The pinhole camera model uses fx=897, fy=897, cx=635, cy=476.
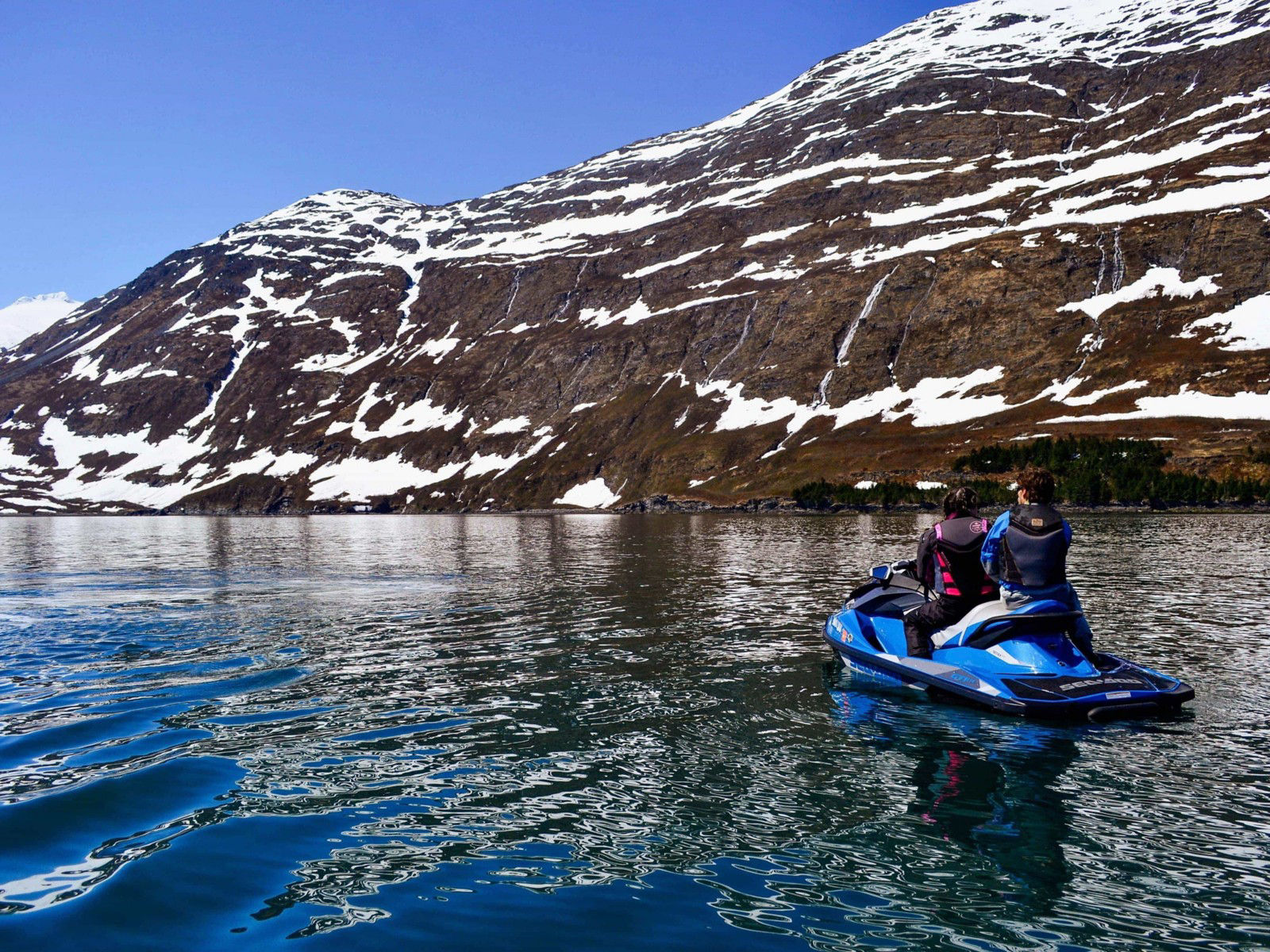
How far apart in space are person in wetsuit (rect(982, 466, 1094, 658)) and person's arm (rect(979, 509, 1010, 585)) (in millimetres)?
19

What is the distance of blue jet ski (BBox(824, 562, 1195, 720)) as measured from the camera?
13.8 metres

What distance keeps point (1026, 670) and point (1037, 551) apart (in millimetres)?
1960

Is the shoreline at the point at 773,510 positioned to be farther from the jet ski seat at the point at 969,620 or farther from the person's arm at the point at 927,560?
the jet ski seat at the point at 969,620

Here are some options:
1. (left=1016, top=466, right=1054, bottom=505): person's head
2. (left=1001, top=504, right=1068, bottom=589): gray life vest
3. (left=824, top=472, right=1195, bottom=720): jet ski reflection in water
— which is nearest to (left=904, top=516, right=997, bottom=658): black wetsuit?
(left=824, top=472, right=1195, bottom=720): jet ski reflection in water

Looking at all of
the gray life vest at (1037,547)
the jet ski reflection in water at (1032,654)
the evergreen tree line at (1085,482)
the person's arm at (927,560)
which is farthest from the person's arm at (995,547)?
the evergreen tree line at (1085,482)

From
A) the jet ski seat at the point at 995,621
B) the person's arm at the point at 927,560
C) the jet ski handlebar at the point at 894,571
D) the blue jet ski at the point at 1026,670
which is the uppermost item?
the person's arm at the point at 927,560

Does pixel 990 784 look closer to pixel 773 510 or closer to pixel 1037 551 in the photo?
pixel 1037 551

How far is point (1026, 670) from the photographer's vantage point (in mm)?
14539

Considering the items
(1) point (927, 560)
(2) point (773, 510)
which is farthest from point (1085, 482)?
(1) point (927, 560)

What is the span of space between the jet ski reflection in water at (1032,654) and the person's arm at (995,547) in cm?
2

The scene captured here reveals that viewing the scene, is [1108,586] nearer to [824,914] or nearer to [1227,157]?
[824,914]

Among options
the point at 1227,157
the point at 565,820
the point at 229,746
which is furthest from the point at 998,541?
the point at 1227,157

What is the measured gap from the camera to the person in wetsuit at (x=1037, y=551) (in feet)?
48.8

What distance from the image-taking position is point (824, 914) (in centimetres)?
772
